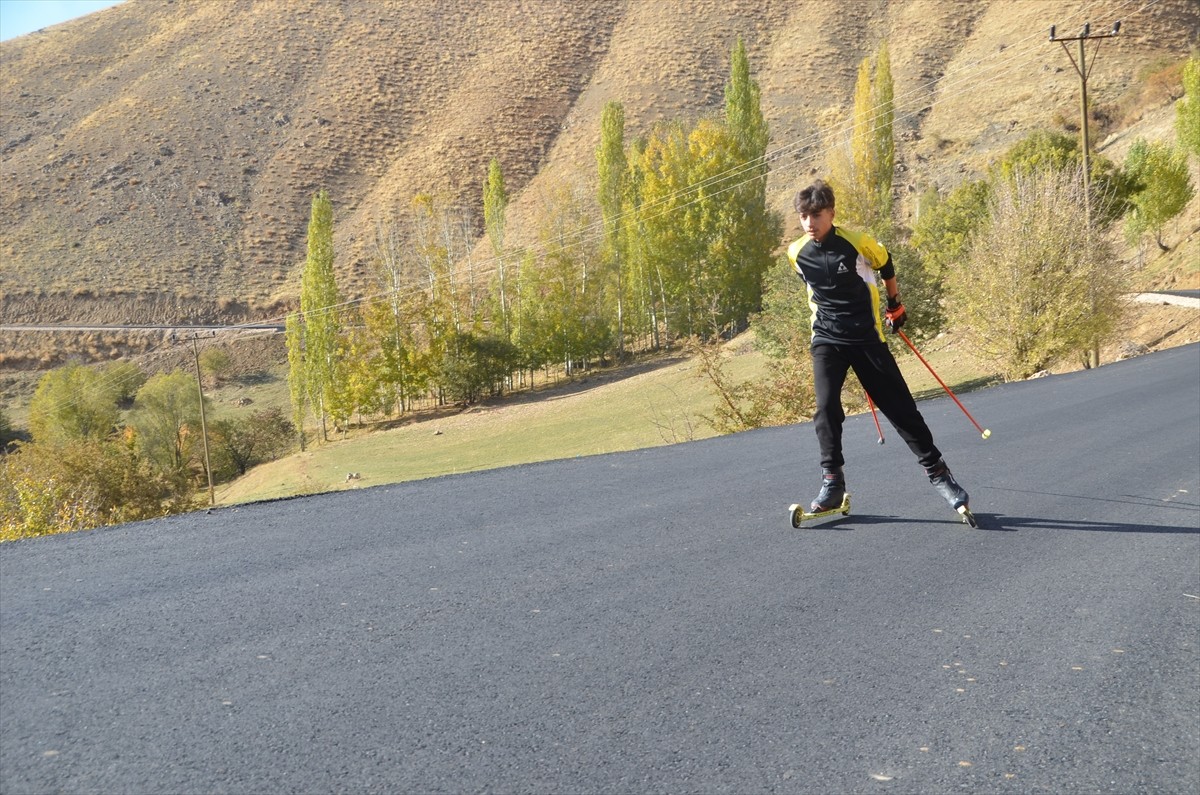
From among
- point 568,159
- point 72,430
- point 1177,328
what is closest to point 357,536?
point 1177,328

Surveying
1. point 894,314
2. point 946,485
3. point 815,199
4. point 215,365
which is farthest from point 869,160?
→ point 815,199

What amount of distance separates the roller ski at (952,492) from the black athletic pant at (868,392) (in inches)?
2.9

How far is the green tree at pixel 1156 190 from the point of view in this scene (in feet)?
153

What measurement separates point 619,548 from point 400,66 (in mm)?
113894

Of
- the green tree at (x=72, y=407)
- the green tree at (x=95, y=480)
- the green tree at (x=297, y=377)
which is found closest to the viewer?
the green tree at (x=95, y=480)

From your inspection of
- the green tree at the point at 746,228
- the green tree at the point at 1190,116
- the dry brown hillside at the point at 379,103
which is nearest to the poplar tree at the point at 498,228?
the green tree at the point at 746,228

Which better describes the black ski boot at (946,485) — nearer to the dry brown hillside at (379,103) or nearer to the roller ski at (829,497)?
the roller ski at (829,497)

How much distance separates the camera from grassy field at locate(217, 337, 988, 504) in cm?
3763

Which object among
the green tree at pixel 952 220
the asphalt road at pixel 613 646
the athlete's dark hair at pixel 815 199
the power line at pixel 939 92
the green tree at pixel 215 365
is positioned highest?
the power line at pixel 939 92

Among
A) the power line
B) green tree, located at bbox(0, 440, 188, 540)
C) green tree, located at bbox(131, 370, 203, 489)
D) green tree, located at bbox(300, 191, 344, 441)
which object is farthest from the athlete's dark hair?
the power line

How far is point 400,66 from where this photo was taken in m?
111

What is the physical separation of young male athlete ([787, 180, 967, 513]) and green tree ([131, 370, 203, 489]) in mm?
56678

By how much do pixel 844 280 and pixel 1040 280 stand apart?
63.8 feet

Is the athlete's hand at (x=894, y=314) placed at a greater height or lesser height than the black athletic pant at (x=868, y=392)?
greater
